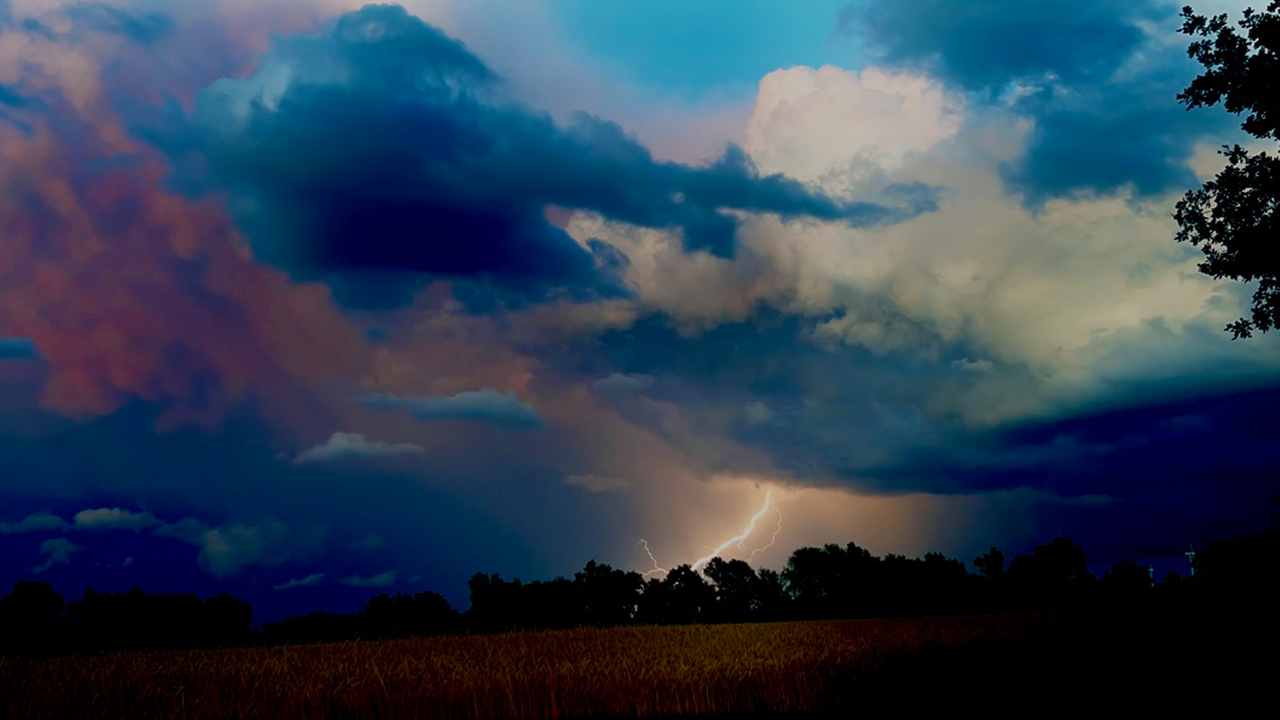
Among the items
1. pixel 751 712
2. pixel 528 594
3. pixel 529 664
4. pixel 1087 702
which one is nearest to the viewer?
pixel 751 712

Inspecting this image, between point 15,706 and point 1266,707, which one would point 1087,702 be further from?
point 15,706

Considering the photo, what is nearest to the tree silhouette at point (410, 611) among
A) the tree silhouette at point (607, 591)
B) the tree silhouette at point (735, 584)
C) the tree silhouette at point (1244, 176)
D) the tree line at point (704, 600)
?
the tree line at point (704, 600)

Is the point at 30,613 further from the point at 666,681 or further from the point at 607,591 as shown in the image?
the point at 607,591

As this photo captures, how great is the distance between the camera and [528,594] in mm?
68438

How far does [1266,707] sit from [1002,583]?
7690 centimetres

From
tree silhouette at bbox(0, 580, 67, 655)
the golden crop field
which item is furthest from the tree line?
the golden crop field

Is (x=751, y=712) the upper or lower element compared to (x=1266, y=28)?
lower

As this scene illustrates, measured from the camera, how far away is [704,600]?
77.8 m

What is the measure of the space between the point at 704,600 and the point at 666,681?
6811cm

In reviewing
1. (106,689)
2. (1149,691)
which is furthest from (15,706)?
(1149,691)

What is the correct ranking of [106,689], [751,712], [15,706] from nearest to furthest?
[15,706] < [106,689] < [751,712]

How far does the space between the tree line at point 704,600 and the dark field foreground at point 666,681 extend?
12764 mm

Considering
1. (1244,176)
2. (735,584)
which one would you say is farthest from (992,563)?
(1244,176)

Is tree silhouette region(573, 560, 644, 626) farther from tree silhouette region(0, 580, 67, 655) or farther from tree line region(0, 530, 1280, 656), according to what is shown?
tree silhouette region(0, 580, 67, 655)
